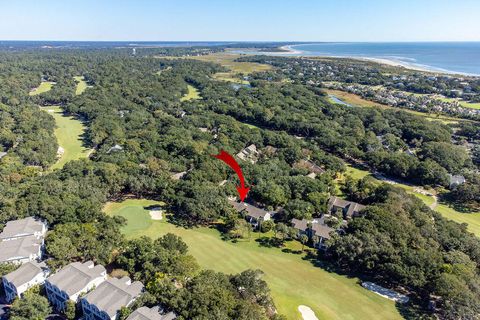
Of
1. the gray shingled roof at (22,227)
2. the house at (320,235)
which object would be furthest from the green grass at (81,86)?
the house at (320,235)

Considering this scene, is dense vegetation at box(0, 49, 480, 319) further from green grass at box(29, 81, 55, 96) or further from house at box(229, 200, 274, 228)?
green grass at box(29, 81, 55, 96)

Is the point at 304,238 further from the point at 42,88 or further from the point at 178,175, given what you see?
the point at 42,88

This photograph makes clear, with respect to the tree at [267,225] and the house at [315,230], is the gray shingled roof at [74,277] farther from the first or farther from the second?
the house at [315,230]

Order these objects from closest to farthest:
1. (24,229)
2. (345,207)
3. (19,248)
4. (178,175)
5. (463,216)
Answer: (19,248), (24,229), (345,207), (463,216), (178,175)

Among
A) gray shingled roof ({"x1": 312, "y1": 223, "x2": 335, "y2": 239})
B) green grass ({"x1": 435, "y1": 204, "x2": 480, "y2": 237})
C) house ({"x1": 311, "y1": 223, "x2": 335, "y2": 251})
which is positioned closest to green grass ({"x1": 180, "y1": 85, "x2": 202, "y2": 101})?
gray shingled roof ({"x1": 312, "y1": 223, "x2": 335, "y2": 239})

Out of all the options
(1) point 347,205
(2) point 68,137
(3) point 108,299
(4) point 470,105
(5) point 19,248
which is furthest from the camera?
(4) point 470,105

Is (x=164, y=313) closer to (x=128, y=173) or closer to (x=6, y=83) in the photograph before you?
(x=128, y=173)

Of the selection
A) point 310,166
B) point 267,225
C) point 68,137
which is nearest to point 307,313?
Result: point 267,225

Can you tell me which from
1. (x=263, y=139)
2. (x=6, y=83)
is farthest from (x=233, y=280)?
(x=6, y=83)
